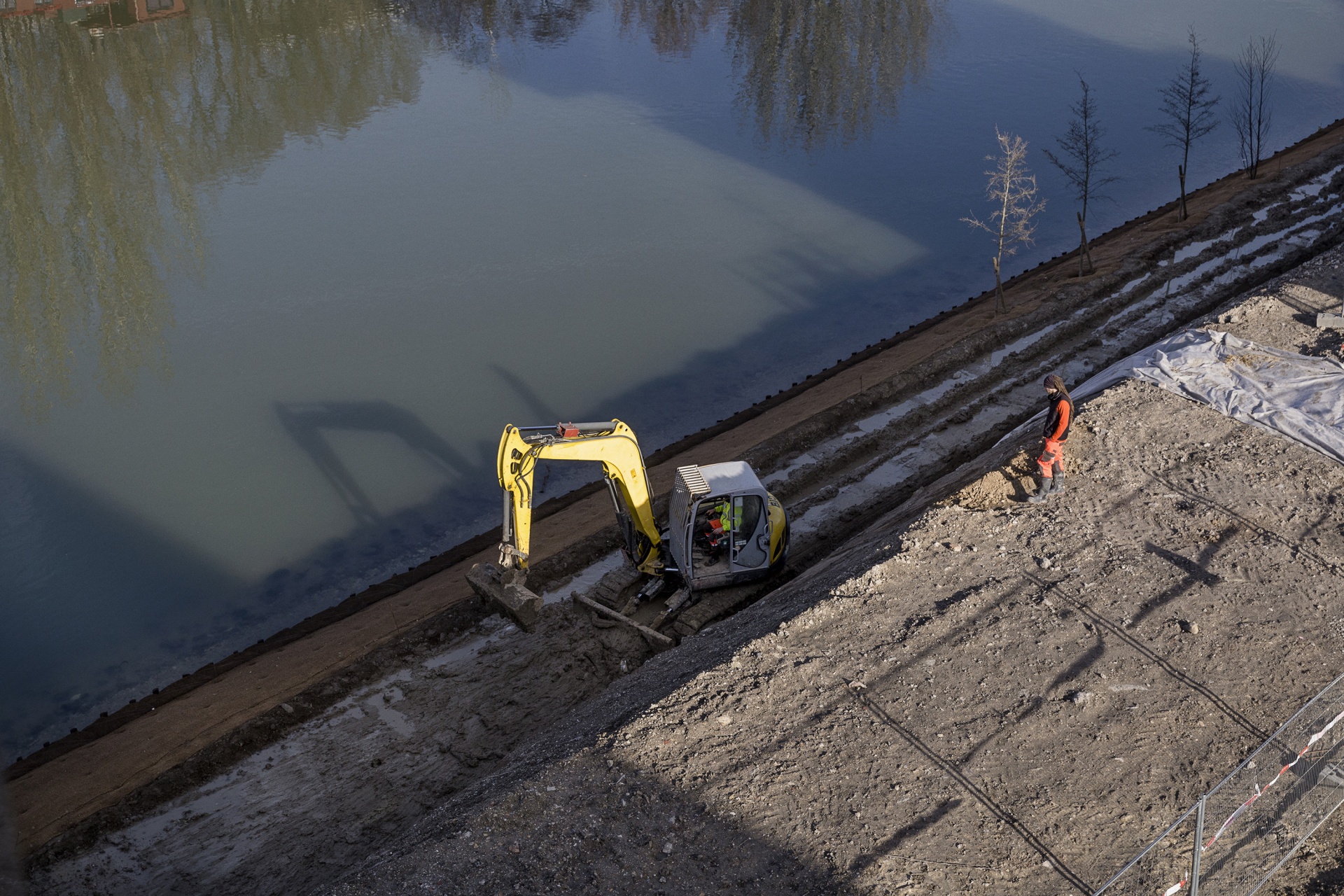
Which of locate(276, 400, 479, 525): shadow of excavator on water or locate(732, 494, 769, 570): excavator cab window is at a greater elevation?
locate(732, 494, 769, 570): excavator cab window

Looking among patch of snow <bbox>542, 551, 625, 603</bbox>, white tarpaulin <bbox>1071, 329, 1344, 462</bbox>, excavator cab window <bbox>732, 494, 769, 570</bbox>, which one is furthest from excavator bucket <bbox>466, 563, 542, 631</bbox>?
white tarpaulin <bbox>1071, 329, 1344, 462</bbox>

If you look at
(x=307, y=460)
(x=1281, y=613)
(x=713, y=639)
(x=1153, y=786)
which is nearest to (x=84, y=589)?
(x=307, y=460)

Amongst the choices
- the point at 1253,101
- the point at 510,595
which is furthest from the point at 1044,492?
the point at 1253,101

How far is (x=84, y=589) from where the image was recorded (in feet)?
62.4

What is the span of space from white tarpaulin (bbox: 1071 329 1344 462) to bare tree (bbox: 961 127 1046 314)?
8531 mm

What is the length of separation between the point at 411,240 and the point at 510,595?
19.2m

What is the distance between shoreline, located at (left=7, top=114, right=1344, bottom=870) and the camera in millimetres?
13969

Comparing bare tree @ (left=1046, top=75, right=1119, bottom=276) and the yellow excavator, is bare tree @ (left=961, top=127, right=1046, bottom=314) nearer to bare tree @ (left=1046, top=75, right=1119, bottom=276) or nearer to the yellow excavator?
bare tree @ (left=1046, top=75, right=1119, bottom=276)

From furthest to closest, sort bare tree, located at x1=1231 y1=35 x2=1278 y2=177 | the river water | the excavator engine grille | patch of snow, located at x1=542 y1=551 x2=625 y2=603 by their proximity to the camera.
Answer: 1. bare tree, located at x1=1231 y1=35 x2=1278 y2=177
2. the river water
3. patch of snow, located at x1=542 y1=551 x2=625 y2=603
4. the excavator engine grille

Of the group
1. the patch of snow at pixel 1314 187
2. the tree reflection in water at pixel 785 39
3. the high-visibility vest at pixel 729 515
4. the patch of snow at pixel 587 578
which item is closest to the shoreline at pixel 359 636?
the patch of snow at pixel 587 578

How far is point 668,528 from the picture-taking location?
55.1 ft

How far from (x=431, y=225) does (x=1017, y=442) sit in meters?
Result: 21.8

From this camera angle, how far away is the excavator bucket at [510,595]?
1608cm

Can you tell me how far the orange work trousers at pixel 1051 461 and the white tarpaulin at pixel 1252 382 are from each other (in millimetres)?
3862
